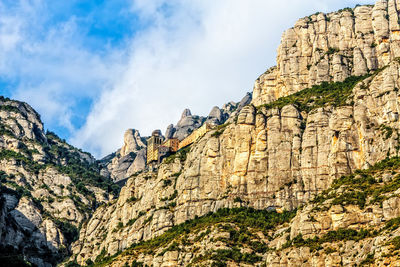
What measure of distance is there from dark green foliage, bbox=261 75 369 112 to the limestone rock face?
3.48 meters

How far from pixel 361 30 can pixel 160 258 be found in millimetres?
85787

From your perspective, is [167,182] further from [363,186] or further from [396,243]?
[396,243]

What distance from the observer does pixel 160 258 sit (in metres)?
149

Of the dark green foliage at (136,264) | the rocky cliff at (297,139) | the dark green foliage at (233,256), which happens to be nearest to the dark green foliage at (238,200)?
the rocky cliff at (297,139)

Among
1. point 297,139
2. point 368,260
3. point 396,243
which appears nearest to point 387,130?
point 297,139

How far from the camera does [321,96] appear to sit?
17262cm

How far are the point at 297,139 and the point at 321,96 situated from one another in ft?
60.2

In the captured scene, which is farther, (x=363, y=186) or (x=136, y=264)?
(x=136, y=264)

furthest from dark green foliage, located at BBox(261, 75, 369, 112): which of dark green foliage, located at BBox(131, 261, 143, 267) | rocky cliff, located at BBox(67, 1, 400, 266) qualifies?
dark green foliage, located at BBox(131, 261, 143, 267)

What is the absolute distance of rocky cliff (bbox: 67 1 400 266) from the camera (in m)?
148

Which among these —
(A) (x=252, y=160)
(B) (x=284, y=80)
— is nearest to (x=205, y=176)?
(A) (x=252, y=160)

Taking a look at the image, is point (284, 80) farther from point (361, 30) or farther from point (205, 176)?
point (205, 176)

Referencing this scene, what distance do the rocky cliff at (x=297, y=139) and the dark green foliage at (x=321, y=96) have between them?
0.33 metres

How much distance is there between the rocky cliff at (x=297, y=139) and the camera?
486 feet
